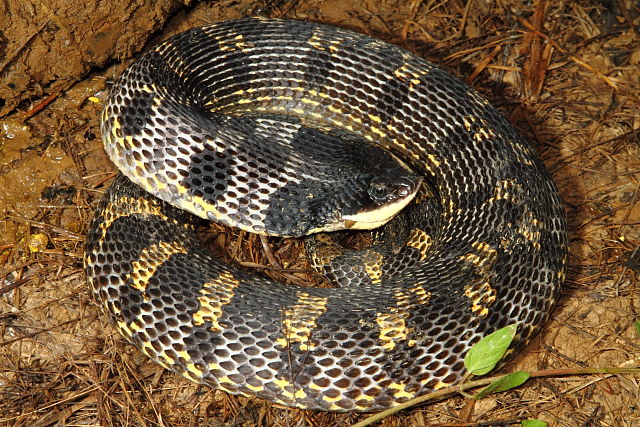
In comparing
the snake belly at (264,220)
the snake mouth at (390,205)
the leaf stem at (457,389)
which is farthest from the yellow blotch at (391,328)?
the snake mouth at (390,205)

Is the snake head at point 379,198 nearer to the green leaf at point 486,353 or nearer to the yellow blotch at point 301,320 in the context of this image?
the yellow blotch at point 301,320

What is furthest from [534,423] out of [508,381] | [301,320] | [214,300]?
[214,300]

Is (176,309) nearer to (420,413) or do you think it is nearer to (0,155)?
(420,413)

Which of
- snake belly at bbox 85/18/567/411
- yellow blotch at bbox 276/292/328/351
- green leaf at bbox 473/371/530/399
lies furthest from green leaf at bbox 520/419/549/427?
yellow blotch at bbox 276/292/328/351

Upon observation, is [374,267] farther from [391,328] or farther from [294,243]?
[391,328]

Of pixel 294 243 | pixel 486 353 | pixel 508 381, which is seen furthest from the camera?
pixel 294 243

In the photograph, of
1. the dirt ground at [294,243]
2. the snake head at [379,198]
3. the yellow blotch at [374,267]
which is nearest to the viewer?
the dirt ground at [294,243]

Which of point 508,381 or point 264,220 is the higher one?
point 264,220
